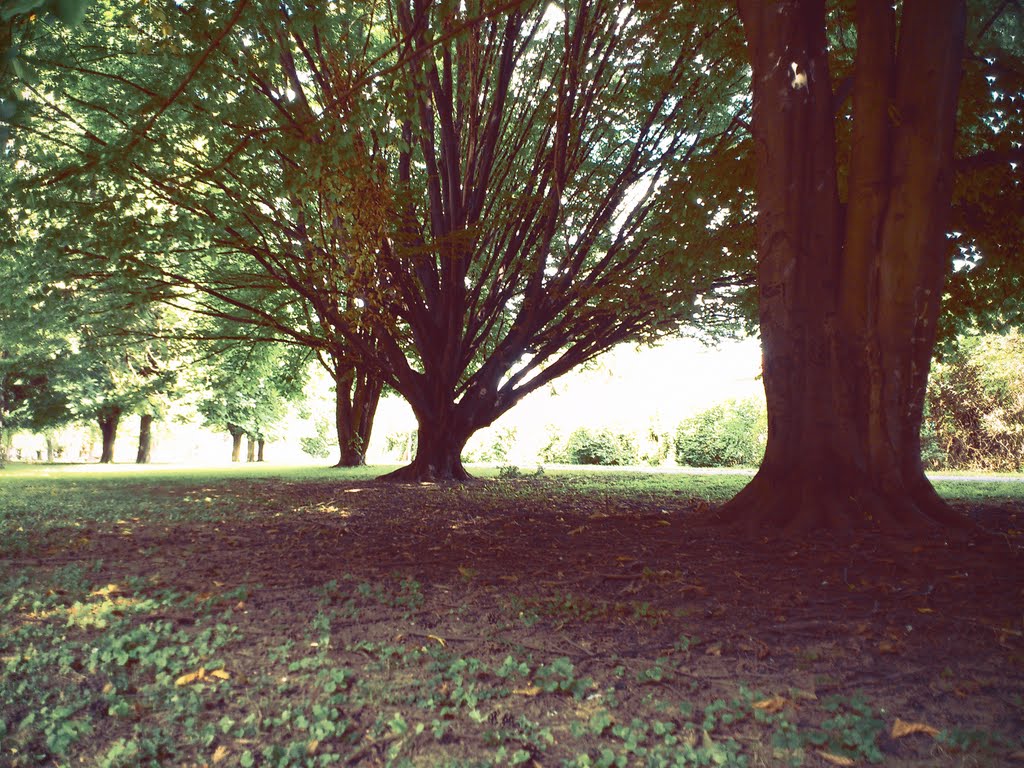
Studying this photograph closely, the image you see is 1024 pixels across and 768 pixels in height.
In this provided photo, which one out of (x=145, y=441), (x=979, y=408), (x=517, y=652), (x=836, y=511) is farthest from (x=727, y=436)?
(x=145, y=441)

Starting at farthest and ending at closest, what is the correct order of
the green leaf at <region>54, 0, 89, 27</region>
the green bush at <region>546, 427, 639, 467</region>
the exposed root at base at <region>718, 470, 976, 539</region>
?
the green bush at <region>546, 427, 639, 467</region> < the exposed root at base at <region>718, 470, 976, 539</region> < the green leaf at <region>54, 0, 89, 27</region>

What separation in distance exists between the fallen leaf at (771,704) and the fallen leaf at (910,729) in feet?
1.20

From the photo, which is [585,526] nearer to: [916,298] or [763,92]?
[916,298]

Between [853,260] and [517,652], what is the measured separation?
4.53 metres

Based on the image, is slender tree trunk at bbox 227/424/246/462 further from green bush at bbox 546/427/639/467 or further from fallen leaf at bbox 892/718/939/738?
fallen leaf at bbox 892/718/939/738

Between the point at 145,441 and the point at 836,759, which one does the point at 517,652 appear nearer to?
the point at 836,759

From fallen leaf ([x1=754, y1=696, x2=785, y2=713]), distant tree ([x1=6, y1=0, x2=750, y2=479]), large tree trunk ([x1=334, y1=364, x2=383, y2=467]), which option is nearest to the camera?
fallen leaf ([x1=754, y1=696, x2=785, y2=713])

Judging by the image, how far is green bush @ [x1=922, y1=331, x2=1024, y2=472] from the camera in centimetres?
1756

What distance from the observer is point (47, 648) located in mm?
3158

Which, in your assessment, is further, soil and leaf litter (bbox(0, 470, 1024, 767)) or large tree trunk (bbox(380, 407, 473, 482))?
large tree trunk (bbox(380, 407, 473, 482))

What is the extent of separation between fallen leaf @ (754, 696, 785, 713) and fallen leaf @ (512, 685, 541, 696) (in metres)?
0.83

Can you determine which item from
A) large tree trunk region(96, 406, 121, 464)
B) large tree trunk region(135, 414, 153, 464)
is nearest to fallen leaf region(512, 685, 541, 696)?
large tree trunk region(96, 406, 121, 464)

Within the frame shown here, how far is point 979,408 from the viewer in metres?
18.1

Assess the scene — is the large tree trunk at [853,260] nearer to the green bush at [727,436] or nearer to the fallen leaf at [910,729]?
the fallen leaf at [910,729]
